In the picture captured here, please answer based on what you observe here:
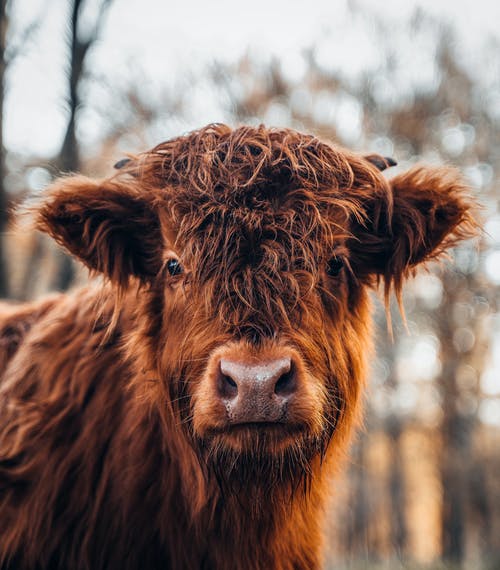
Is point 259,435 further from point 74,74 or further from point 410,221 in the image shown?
point 74,74

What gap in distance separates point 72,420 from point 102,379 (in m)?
0.23

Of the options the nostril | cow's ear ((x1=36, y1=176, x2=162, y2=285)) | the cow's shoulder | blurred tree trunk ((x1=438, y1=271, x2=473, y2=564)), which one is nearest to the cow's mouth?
the nostril

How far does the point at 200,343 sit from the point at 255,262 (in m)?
0.38

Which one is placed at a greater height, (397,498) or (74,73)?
(74,73)

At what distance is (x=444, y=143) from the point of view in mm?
12062

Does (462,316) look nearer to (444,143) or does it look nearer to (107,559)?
(444,143)

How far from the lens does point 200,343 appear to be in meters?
2.45

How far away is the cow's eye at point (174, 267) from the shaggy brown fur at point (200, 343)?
2 cm

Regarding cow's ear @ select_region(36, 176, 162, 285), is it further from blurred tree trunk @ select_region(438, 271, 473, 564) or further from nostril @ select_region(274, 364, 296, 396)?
blurred tree trunk @ select_region(438, 271, 473, 564)

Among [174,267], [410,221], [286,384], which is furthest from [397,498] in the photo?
[286,384]

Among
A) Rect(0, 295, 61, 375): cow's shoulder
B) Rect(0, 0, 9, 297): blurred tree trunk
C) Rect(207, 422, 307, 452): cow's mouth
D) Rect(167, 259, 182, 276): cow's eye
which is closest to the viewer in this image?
Rect(207, 422, 307, 452): cow's mouth

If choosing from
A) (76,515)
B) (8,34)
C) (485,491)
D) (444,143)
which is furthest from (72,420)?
(485,491)

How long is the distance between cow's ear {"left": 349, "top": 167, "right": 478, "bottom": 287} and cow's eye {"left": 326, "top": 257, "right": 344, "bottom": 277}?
7.8 inches

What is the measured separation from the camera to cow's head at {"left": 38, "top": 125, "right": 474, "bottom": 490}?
2.27 meters
